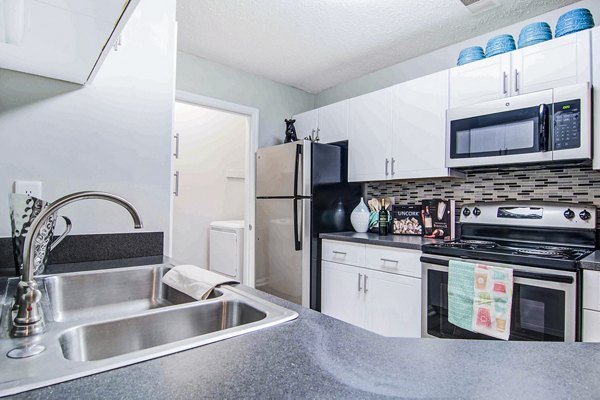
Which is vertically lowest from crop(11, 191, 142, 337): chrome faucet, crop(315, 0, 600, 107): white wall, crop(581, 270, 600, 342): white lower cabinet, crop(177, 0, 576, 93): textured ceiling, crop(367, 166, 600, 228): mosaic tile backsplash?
crop(581, 270, 600, 342): white lower cabinet

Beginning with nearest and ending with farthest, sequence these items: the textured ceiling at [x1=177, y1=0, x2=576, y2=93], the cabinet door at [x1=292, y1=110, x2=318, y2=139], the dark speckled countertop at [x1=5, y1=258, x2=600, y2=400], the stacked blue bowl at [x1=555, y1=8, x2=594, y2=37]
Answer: the dark speckled countertop at [x1=5, y1=258, x2=600, y2=400], the stacked blue bowl at [x1=555, y1=8, x2=594, y2=37], the textured ceiling at [x1=177, y1=0, x2=576, y2=93], the cabinet door at [x1=292, y1=110, x2=318, y2=139]

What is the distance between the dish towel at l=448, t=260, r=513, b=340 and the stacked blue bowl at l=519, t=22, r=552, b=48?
53.8 inches

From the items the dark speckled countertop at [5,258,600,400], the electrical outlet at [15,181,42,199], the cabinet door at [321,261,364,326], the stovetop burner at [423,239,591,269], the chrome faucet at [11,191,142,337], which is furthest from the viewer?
the cabinet door at [321,261,364,326]

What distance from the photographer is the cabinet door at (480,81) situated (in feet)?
6.75

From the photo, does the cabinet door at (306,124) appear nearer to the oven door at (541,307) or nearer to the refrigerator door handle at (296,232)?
the refrigerator door handle at (296,232)

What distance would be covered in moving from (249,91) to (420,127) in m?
1.72

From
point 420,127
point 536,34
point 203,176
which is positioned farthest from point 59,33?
point 203,176

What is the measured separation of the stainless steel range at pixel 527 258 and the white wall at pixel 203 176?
2.68 metres

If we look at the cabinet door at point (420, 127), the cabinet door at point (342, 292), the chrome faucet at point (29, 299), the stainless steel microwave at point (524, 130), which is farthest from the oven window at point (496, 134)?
the chrome faucet at point (29, 299)

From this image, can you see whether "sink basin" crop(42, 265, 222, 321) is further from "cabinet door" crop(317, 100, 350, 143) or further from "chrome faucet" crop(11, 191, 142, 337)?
"cabinet door" crop(317, 100, 350, 143)

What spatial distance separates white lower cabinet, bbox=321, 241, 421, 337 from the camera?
213cm

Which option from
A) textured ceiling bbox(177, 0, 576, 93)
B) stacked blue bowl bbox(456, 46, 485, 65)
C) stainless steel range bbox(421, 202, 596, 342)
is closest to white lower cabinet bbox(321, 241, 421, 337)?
stainless steel range bbox(421, 202, 596, 342)

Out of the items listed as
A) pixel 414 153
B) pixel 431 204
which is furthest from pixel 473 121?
pixel 431 204

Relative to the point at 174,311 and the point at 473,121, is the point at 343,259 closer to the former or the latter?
the point at 473,121
